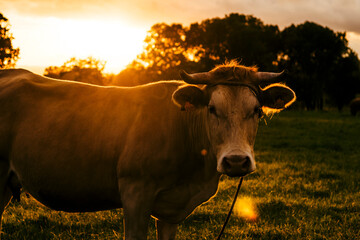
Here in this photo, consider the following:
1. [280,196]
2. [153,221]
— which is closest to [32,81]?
[153,221]

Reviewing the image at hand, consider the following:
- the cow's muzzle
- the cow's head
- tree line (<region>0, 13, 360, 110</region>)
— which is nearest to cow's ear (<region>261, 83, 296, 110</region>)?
the cow's head

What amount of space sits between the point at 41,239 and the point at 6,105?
2168 mm

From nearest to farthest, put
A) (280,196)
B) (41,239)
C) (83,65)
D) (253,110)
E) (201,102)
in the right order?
(253,110) → (201,102) → (41,239) → (280,196) → (83,65)

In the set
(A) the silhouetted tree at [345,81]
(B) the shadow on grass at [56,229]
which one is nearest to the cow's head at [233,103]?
(B) the shadow on grass at [56,229]

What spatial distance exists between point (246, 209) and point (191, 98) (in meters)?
3.79

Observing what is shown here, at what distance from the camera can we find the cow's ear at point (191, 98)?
11.7ft

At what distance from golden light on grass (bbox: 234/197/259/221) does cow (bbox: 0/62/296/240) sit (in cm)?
247

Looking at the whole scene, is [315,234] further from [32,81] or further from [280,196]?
[32,81]

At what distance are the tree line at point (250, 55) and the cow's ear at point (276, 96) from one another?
96.8ft

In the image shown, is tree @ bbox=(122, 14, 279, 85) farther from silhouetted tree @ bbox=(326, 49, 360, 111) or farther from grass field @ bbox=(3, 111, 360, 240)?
grass field @ bbox=(3, 111, 360, 240)

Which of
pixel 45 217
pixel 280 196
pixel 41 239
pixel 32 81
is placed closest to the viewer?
pixel 32 81

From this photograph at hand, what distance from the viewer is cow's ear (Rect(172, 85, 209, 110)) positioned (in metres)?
3.57

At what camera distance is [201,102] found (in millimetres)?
3639

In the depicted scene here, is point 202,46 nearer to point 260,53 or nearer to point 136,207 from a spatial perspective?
point 260,53
